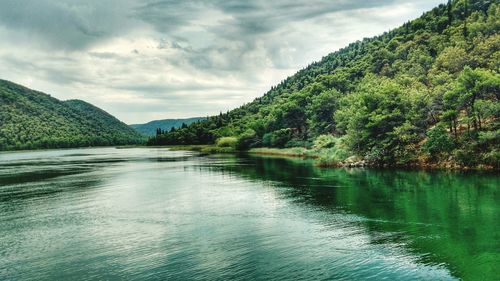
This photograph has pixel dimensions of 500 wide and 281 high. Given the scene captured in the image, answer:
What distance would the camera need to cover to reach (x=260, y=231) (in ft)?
108

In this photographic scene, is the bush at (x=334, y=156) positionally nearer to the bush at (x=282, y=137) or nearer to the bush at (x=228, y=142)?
the bush at (x=282, y=137)

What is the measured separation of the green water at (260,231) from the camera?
23766 mm

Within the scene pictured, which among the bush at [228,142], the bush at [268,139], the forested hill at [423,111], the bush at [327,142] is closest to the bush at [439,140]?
the forested hill at [423,111]

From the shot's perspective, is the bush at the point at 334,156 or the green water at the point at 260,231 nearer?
the green water at the point at 260,231

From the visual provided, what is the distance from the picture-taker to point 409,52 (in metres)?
159

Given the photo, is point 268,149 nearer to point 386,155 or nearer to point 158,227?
point 386,155

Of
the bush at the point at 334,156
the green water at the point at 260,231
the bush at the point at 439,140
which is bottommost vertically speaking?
the green water at the point at 260,231

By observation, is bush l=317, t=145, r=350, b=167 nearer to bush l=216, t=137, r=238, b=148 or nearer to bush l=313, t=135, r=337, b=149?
bush l=313, t=135, r=337, b=149

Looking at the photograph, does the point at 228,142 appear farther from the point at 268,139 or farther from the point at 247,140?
the point at 268,139

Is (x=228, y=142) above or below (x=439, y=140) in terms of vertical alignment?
above

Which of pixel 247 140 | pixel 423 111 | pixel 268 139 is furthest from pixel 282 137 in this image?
pixel 423 111

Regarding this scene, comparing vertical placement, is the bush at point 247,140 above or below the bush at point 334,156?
above

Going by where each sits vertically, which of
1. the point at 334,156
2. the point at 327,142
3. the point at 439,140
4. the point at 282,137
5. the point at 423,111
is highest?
the point at 423,111

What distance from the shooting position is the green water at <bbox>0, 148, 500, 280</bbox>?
78.0 feet
